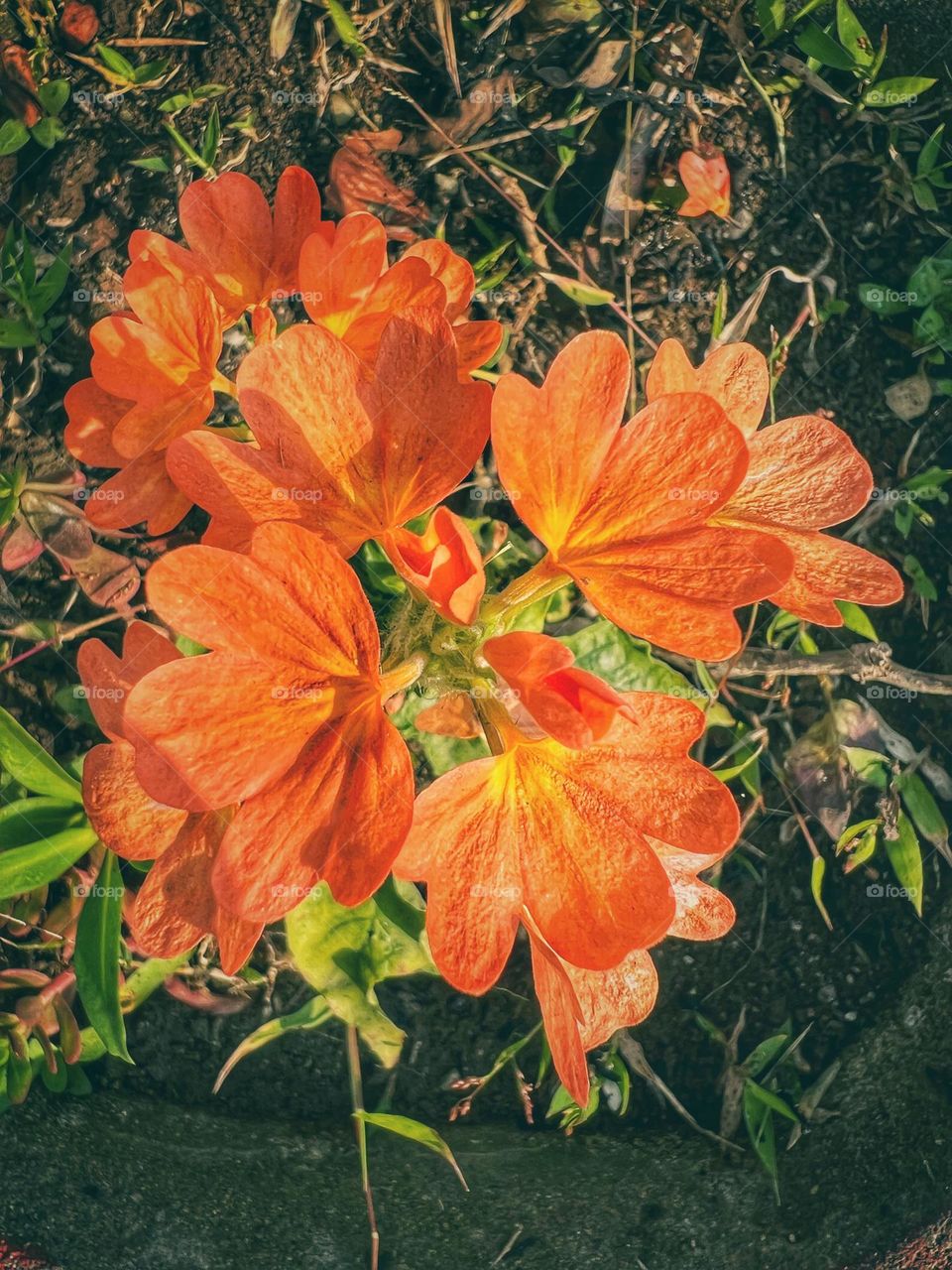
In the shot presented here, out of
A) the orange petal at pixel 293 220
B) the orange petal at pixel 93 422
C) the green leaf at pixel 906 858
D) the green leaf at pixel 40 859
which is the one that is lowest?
the green leaf at pixel 906 858

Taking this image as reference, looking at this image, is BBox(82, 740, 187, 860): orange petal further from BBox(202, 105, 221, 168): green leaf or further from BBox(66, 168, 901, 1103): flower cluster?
BBox(202, 105, 221, 168): green leaf

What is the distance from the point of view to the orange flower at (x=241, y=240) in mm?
1094

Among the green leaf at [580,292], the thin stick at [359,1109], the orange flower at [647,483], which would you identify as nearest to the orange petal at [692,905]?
the orange flower at [647,483]

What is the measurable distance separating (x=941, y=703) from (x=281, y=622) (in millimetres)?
1526

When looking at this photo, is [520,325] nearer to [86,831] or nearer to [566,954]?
[86,831]

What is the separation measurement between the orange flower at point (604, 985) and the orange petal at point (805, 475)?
0.37m

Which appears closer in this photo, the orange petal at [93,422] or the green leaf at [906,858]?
the orange petal at [93,422]

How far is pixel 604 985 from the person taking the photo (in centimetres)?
A: 102

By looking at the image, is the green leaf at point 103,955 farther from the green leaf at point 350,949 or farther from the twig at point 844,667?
the twig at point 844,667

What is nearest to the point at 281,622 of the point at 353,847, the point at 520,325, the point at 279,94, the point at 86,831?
the point at 353,847

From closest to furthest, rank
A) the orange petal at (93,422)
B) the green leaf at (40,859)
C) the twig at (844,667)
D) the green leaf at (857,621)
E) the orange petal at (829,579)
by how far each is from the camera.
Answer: the orange petal at (829,579) < the orange petal at (93,422) < the green leaf at (40,859) < the twig at (844,667) < the green leaf at (857,621)

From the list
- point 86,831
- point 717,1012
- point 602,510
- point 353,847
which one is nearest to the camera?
point 353,847

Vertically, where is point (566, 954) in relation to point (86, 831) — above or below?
above

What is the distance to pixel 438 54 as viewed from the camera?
1.89 metres
